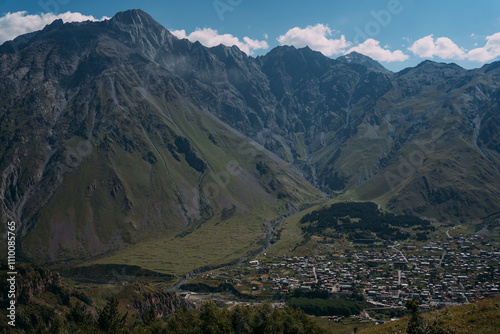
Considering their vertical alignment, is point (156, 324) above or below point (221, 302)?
above

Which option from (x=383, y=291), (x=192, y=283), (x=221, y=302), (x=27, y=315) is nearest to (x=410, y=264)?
(x=383, y=291)

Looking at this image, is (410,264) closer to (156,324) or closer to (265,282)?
(265,282)

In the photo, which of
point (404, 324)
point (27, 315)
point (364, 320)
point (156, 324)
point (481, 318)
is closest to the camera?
point (481, 318)

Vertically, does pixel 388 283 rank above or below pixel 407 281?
above

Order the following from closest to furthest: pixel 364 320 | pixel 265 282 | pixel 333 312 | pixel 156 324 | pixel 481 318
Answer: pixel 481 318 → pixel 156 324 → pixel 364 320 → pixel 333 312 → pixel 265 282

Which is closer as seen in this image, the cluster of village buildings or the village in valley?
the village in valley

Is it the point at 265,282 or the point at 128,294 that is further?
the point at 265,282

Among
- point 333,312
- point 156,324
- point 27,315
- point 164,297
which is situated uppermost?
point 156,324

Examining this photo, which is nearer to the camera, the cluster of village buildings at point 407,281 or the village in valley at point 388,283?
the village in valley at point 388,283

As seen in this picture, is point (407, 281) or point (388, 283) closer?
point (388, 283)
